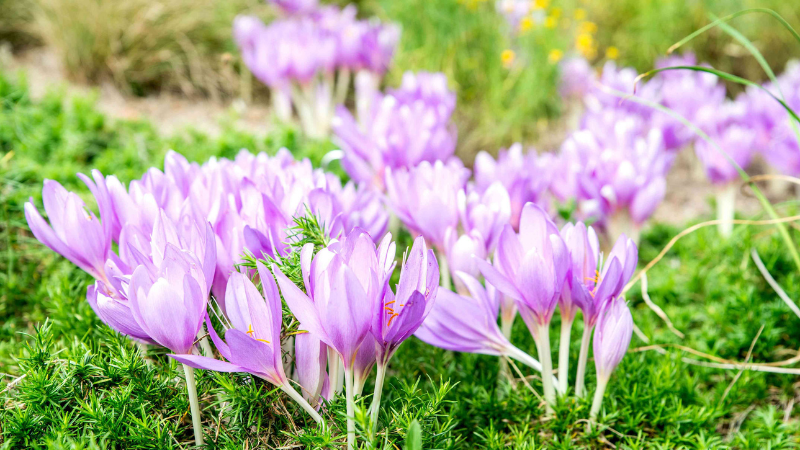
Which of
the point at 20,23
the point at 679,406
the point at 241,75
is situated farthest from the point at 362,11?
the point at 679,406

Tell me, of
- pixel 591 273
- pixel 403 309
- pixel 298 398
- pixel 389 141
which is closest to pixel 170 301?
pixel 298 398

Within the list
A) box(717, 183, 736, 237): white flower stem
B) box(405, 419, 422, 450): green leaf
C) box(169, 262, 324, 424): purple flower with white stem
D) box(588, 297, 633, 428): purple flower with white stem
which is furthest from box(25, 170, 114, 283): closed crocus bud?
box(717, 183, 736, 237): white flower stem

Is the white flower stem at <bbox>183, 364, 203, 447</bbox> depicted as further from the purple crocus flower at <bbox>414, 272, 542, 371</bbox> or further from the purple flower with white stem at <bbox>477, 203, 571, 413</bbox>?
the purple flower with white stem at <bbox>477, 203, 571, 413</bbox>

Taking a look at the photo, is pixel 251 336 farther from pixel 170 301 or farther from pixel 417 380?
pixel 417 380

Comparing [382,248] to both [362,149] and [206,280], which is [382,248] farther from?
[362,149]

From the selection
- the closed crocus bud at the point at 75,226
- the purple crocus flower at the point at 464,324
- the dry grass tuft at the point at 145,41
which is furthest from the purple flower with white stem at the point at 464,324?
the dry grass tuft at the point at 145,41

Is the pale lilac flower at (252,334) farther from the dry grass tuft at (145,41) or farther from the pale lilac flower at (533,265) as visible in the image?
the dry grass tuft at (145,41)

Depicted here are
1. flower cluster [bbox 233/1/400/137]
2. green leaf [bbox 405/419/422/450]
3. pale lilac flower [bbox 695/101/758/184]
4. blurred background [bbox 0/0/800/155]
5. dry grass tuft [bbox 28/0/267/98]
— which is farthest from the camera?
dry grass tuft [bbox 28/0/267/98]
